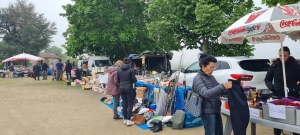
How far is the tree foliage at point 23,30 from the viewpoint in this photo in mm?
48312

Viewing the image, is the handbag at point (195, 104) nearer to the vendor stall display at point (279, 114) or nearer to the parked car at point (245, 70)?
the vendor stall display at point (279, 114)

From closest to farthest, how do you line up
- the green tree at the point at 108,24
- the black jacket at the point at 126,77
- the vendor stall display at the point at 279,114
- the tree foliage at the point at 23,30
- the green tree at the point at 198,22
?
1. the vendor stall display at the point at 279,114
2. the black jacket at the point at 126,77
3. the green tree at the point at 198,22
4. the green tree at the point at 108,24
5. the tree foliage at the point at 23,30

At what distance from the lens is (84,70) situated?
21.2 m

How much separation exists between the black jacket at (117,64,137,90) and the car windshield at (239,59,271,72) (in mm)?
3149

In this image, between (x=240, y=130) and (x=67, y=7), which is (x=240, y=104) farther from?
(x=67, y=7)

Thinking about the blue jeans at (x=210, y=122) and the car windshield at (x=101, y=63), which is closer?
the blue jeans at (x=210, y=122)

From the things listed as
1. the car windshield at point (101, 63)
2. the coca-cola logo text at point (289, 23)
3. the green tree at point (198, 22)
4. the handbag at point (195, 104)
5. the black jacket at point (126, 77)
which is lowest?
the handbag at point (195, 104)

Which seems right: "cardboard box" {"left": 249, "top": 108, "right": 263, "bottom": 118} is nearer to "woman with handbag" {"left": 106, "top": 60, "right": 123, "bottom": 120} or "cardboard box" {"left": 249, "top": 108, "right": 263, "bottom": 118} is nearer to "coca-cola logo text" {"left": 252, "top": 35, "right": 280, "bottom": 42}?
"coca-cola logo text" {"left": 252, "top": 35, "right": 280, "bottom": 42}

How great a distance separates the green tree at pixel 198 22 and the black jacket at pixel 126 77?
9.43 m

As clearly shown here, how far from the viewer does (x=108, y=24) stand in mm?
24406

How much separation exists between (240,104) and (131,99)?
367 centimetres

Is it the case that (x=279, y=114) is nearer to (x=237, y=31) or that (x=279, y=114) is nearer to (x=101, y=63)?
(x=237, y=31)

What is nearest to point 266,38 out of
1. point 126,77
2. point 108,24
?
point 126,77

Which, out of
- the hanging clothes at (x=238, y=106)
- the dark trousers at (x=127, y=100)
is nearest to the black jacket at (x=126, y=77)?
the dark trousers at (x=127, y=100)
